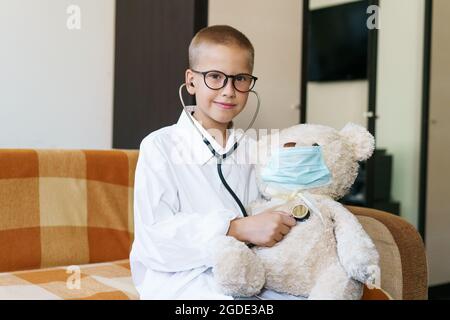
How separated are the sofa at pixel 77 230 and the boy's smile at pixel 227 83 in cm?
41

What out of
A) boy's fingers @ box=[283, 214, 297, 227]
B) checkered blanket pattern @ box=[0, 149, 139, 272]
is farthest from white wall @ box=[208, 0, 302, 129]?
boy's fingers @ box=[283, 214, 297, 227]

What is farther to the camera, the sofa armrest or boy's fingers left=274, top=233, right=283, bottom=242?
the sofa armrest

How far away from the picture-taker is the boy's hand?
92 cm

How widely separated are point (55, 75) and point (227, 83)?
101 centimetres

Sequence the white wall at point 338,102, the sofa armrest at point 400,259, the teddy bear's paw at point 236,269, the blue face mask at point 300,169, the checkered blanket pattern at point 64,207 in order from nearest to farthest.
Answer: the teddy bear's paw at point 236,269 → the blue face mask at point 300,169 → the sofa armrest at point 400,259 → the checkered blanket pattern at point 64,207 → the white wall at point 338,102

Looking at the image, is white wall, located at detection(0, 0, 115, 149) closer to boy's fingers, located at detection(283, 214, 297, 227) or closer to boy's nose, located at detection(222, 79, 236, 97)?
boy's nose, located at detection(222, 79, 236, 97)

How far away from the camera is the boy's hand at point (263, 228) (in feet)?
3.01

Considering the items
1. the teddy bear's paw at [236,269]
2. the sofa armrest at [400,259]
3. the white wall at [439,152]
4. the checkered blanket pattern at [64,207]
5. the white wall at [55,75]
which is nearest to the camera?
the teddy bear's paw at [236,269]

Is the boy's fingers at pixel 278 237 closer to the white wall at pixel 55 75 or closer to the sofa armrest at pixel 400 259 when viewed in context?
the sofa armrest at pixel 400 259

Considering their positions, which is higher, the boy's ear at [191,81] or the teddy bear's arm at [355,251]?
the boy's ear at [191,81]

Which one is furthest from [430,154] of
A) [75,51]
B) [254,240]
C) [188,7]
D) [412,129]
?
[254,240]

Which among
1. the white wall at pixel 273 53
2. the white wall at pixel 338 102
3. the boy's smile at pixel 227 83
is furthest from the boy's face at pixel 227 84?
the white wall at pixel 338 102
